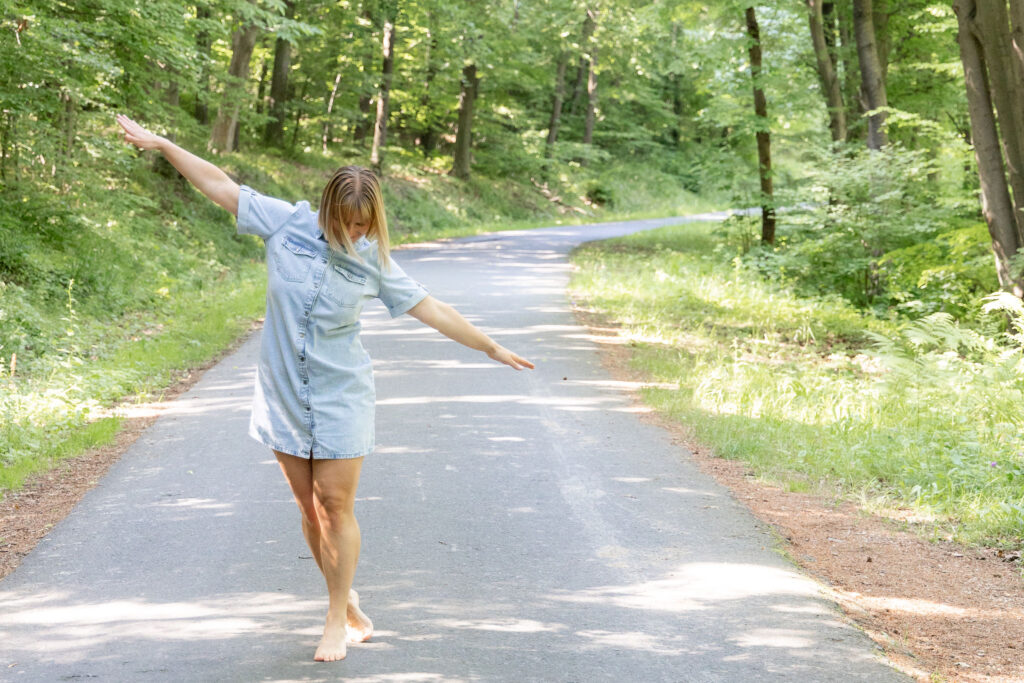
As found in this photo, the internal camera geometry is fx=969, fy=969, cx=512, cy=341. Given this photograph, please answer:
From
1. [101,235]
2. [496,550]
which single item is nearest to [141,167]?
[101,235]

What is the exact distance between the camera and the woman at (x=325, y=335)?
388cm

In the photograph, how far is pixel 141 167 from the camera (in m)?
21.4

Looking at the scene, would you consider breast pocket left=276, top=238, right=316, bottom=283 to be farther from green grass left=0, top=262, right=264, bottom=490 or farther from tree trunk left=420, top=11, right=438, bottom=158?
tree trunk left=420, top=11, right=438, bottom=158

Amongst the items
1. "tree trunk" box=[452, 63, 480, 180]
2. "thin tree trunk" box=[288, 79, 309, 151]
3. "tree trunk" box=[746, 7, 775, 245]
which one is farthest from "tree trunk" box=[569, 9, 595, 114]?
"tree trunk" box=[746, 7, 775, 245]

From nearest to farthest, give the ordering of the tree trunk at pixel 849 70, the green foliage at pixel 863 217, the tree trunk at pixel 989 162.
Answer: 1. the tree trunk at pixel 989 162
2. the green foliage at pixel 863 217
3. the tree trunk at pixel 849 70

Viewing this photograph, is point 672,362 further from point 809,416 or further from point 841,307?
point 841,307

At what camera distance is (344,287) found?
3.91 metres

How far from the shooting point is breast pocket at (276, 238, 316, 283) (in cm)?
388

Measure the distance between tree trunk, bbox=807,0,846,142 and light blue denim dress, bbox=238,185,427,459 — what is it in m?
19.0

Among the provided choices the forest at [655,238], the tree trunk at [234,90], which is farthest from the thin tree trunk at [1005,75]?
the tree trunk at [234,90]

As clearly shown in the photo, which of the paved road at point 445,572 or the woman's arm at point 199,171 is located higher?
the woman's arm at point 199,171

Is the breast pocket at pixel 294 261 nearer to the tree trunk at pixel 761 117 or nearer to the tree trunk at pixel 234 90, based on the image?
the tree trunk at pixel 761 117

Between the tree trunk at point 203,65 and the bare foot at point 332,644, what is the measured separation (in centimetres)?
1394

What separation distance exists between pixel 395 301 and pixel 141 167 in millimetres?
19305
